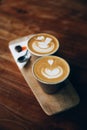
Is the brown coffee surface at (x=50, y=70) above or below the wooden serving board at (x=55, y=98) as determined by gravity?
above

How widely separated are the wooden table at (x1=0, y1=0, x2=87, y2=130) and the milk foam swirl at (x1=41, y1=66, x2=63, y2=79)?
0.34 ft

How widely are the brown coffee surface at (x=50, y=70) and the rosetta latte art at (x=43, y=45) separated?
0.08m

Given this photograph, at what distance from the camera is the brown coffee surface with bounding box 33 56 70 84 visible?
101 centimetres

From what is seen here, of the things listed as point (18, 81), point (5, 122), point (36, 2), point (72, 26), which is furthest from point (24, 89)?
point (36, 2)

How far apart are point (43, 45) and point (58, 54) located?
0.11 meters

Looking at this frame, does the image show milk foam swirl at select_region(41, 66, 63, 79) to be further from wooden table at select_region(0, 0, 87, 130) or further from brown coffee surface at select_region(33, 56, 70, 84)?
wooden table at select_region(0, 0, 87, 130)

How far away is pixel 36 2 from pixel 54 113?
99 cm

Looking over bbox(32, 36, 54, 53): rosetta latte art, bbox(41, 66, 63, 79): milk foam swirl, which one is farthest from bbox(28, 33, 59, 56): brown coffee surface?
bbox(41, 66, 63, 79): milk foam swirl

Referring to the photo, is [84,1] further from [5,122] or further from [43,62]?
[5,122]

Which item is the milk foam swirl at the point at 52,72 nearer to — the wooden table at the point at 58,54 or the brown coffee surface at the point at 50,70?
the brown coffee surface at the point at 50,70

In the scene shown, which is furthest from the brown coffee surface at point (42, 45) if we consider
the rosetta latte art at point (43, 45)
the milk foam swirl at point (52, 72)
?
the milk foam swirl at point (52, 72)

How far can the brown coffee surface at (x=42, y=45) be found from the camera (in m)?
1.18

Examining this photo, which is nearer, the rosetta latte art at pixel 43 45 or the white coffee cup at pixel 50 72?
the white coffee cup at pixel 50 72

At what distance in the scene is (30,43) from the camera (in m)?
1.22
